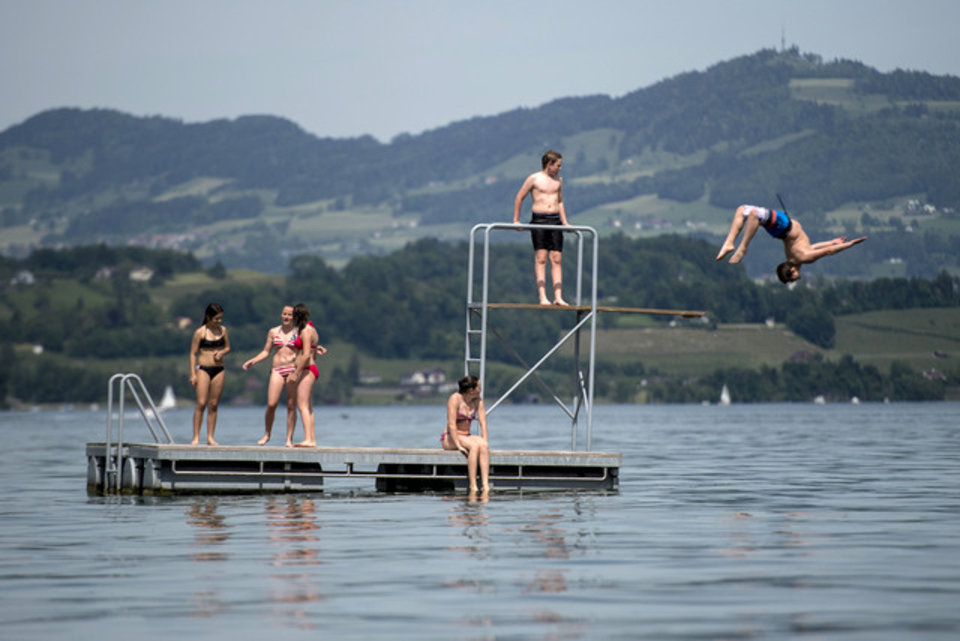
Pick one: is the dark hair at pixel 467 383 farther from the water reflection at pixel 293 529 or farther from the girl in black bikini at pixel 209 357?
the girl in black bikini at pixel 209 357

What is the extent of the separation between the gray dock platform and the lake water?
0.37 m

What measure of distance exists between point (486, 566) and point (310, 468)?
11.8m

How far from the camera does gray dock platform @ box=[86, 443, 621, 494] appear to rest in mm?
27234

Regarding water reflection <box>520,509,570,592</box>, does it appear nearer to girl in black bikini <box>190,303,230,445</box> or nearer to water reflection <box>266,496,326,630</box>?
water reflection <box>266,496,326,630</box>

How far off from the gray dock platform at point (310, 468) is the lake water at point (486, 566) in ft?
1.20

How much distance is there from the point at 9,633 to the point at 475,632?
12.0ft

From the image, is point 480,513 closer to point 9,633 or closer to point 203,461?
point 203,461

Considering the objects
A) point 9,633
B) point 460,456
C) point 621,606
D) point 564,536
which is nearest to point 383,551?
point 564,536

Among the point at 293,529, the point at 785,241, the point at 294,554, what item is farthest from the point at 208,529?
the point at 785,241

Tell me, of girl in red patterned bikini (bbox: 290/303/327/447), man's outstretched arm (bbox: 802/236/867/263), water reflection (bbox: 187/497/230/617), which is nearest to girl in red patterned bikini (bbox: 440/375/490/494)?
girl in red patterned bikini (bbox: 290/303/327/447)

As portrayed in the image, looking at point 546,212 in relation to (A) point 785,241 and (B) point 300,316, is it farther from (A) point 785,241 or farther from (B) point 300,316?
(A) point 785,241

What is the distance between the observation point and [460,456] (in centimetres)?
2722

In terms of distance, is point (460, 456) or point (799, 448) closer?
point (460, 456)

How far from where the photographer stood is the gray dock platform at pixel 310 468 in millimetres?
27234
